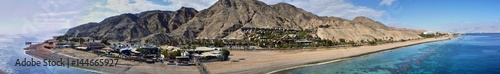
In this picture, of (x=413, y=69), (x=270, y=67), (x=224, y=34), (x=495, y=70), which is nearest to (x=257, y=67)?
(x=270, y=67)

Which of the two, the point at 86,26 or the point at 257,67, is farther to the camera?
the point at 86,26

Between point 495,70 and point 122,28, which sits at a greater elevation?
point 122,28

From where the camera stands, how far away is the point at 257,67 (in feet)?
131

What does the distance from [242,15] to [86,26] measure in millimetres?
68653

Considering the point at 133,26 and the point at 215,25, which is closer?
the point at 133,26

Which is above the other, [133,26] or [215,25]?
[133,26]

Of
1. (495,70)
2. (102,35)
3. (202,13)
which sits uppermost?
(202,13)

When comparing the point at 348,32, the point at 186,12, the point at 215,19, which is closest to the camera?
the point at 348,32

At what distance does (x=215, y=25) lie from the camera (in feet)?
470

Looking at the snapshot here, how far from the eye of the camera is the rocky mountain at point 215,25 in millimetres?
125812

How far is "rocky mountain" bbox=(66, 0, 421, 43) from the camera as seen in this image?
126 m

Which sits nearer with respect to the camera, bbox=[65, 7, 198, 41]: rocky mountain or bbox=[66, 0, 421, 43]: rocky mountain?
bbox=[66, 0, 421, 43]: rocky mountain

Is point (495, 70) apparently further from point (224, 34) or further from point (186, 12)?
point (186, 12)

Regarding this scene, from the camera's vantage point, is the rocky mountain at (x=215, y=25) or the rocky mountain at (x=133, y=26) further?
the rocky mountain at (x=133, y=26)
